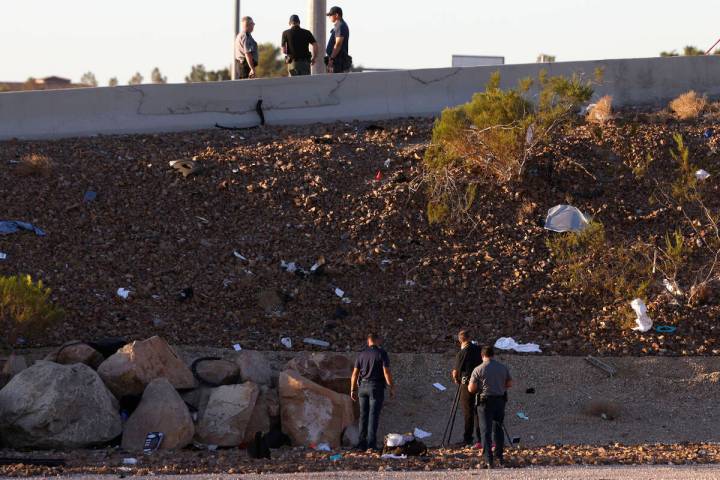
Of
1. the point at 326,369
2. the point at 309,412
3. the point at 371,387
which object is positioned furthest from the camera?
the point at 326,369

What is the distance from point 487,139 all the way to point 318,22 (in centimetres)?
536

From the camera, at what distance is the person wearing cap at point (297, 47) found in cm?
2266

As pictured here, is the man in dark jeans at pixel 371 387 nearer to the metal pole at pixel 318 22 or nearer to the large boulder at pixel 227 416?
the large boulder at pixel 227 416

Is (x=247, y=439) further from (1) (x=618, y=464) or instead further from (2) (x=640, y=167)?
(2) (x=640, y=167)

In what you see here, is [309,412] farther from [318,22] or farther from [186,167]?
[318,22]

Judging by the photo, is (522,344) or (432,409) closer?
(432,409)

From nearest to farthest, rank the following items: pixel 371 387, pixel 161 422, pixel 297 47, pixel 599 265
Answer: pixel 161 422 < pixel 371 387 < pixel 599 265 < pixel 297 47

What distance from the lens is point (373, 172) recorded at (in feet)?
65.1

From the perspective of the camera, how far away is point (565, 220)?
18484mm

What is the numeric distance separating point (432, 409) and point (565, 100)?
7357mm

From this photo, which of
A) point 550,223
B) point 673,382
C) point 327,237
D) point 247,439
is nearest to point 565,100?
point 550,223

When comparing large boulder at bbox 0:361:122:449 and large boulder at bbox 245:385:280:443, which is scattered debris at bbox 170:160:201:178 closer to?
large boulder at bbox 245:385:280:443

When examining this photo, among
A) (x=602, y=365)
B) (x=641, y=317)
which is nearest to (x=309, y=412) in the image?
(x=602, y=365)

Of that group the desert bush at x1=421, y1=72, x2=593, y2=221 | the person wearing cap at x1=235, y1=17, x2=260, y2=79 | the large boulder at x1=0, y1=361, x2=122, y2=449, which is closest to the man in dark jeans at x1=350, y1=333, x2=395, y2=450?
the large boulder at x1=0, y1=361, x2=122, y2=449
